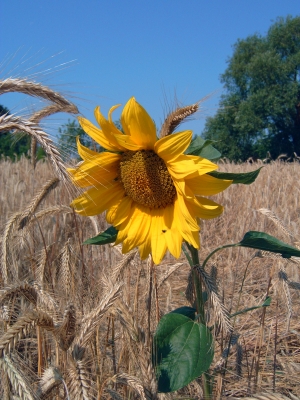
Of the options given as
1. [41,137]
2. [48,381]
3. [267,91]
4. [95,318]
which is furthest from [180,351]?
[267,91]

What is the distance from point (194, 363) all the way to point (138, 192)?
1.69 feet

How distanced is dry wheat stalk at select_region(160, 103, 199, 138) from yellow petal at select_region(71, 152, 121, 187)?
7.4 inches

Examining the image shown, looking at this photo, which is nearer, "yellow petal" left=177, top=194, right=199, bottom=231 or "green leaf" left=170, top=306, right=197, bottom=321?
"yellow petal" left=177, top=194, right=199, bottom=231

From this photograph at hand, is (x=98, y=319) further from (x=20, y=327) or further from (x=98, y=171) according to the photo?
(x=98, y=171)

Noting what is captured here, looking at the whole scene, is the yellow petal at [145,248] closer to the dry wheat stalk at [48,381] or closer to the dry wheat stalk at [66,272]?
the dry wheat stalk at [48,381]

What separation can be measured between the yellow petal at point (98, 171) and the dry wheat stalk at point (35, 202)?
0.72m

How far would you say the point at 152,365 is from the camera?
1.31 m

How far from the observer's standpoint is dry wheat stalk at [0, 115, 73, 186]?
4.34 ft

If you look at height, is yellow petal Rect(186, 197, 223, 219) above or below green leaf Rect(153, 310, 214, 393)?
above

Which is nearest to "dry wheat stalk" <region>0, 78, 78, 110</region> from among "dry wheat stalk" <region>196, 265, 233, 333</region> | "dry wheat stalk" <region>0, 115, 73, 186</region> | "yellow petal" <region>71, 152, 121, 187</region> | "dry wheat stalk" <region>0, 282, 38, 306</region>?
"dry wheat stalk" <region>0, 115, 73, 186</region>

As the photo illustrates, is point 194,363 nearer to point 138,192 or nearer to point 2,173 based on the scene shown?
point 138,192

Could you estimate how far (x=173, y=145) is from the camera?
4.03 feet

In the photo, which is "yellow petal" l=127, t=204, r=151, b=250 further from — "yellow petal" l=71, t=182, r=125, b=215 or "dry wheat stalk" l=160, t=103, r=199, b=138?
"dry wheat stalk" l=160, t=103, r=199, b=138

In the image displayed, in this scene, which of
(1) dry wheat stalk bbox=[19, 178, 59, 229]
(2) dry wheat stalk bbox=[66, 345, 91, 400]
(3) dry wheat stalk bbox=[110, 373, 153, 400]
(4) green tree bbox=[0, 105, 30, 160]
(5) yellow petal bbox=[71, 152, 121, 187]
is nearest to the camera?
(2) dry wheat stalk bbox=[66, 345, 91, 400]
